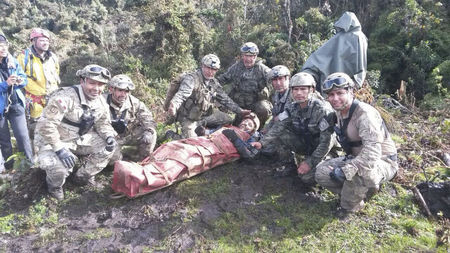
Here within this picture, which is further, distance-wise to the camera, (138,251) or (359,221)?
(359,221)

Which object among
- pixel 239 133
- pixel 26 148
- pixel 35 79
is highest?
pixel 35 79

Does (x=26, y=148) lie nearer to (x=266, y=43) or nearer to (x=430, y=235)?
(x=430, y=235)

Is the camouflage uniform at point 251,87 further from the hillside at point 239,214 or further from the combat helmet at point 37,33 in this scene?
the combat helmet at point 37,33

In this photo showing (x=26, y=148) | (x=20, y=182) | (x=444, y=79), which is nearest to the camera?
(x=20, y=182)

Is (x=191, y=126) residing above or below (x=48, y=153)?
below

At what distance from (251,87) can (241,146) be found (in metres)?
2.04

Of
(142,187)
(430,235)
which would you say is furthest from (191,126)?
(430,235)

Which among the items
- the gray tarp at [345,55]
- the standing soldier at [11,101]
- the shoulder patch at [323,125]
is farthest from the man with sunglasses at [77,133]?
the gray tarp at [345,55]

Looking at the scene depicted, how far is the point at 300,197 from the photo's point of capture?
15.1ft

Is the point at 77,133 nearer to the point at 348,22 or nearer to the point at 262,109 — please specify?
the point at 262,109

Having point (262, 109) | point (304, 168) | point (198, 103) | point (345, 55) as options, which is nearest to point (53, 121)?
point (198, 103)

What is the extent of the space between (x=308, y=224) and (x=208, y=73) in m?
3.37

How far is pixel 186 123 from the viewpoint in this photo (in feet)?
21.1

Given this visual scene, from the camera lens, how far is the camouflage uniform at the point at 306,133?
4.46 m
